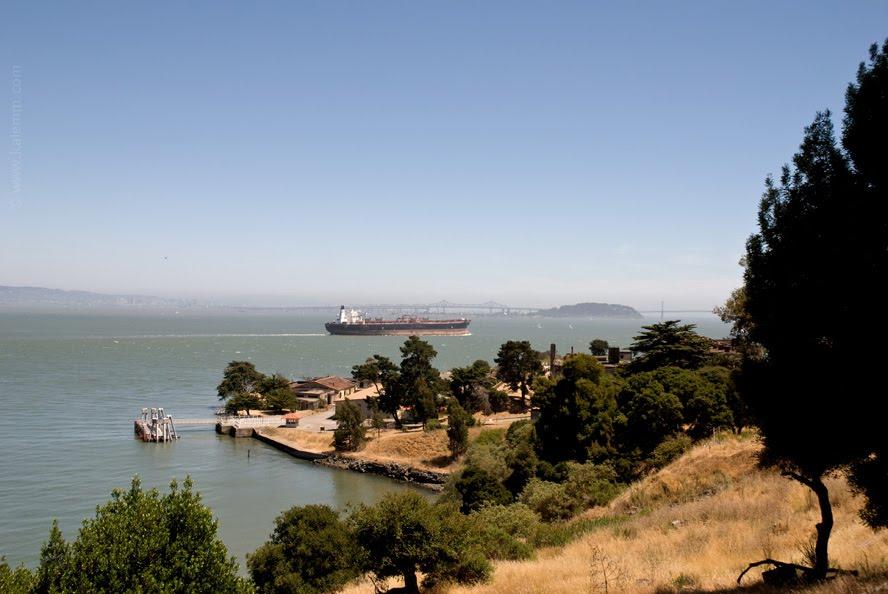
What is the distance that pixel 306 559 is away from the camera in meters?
17.4

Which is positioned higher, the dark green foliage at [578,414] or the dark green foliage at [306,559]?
the dark green foliage at [578,414]

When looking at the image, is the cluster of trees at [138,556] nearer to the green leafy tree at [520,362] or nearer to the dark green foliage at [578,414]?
the dark green foliage at [578,414]

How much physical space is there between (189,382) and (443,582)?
66.2 metres

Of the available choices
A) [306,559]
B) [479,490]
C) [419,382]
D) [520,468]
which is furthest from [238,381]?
[306,559]

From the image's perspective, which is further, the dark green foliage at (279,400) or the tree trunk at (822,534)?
the dark green foliage at (279,400)

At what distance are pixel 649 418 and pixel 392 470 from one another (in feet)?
58.2

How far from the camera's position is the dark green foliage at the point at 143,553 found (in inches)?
363

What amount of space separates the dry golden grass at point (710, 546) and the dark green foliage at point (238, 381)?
42.1m

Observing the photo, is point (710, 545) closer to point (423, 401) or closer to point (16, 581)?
point (16, 581)

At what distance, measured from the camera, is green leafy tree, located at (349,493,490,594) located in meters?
14.3

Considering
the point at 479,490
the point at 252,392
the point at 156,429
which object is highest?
the point at 479,490

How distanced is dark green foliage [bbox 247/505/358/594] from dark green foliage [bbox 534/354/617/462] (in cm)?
1269

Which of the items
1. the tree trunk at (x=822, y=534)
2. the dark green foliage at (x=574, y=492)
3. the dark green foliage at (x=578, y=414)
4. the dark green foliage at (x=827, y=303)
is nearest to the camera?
the dark green foliage at (x=827, y=303)

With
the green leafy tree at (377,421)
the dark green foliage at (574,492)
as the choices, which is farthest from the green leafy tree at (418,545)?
the green leafy tree at (377,421)
